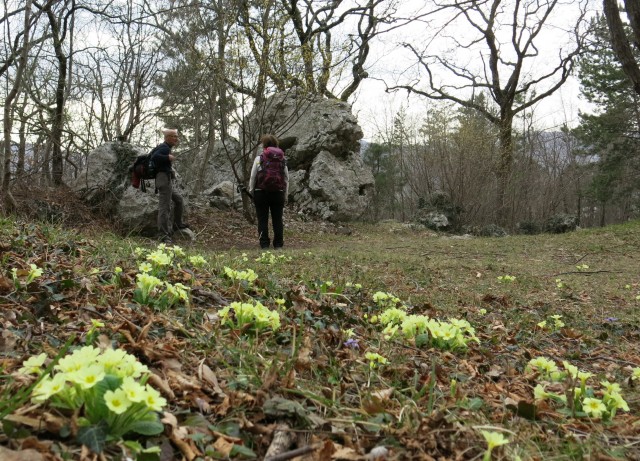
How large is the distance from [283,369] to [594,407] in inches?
47.6

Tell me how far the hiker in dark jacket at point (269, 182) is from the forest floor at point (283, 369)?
360 centimetres

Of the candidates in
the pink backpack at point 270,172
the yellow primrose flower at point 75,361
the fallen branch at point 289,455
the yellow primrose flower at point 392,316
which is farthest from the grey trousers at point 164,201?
the fallen branch at point 289,455

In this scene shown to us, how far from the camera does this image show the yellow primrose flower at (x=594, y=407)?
170cm

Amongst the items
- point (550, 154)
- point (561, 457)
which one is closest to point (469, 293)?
point (561, 457)

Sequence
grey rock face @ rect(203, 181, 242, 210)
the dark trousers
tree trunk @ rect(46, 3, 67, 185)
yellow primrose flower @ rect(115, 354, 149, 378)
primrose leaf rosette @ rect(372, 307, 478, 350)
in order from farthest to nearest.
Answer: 1. grey rock face @ rect(203, 181, 242, 210)
2. tree trunk @ rect(46, 3, 67, 185)
3. the dark trousers
4. primrose leaf rosette @ rect(372, 307, 478, 350)
5. yellow primrose flower @ rect(115, 354, 149, 378)

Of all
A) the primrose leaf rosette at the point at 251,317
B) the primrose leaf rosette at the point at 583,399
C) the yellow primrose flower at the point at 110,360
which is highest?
the yellow primrose flower at the point at 110,360

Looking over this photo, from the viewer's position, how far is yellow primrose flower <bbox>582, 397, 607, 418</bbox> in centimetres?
170

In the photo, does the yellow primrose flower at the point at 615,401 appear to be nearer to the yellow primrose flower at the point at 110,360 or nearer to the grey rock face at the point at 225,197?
the yellow primrose flower at the point at 110,360

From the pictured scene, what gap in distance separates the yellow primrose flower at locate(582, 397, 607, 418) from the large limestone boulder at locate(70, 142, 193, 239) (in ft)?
29.5

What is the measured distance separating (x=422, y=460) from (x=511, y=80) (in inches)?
912

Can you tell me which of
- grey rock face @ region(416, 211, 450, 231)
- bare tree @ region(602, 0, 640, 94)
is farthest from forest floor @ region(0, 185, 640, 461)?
grey rock face @ region(416, 211, 450, 231)

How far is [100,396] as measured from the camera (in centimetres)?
118

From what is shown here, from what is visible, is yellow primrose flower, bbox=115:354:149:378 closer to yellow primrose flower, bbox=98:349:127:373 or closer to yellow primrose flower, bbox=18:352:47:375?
yellow primrose flower, bbox=98:349:127:373

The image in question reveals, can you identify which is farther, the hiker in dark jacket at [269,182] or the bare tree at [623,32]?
the bare tree at [623,32]
